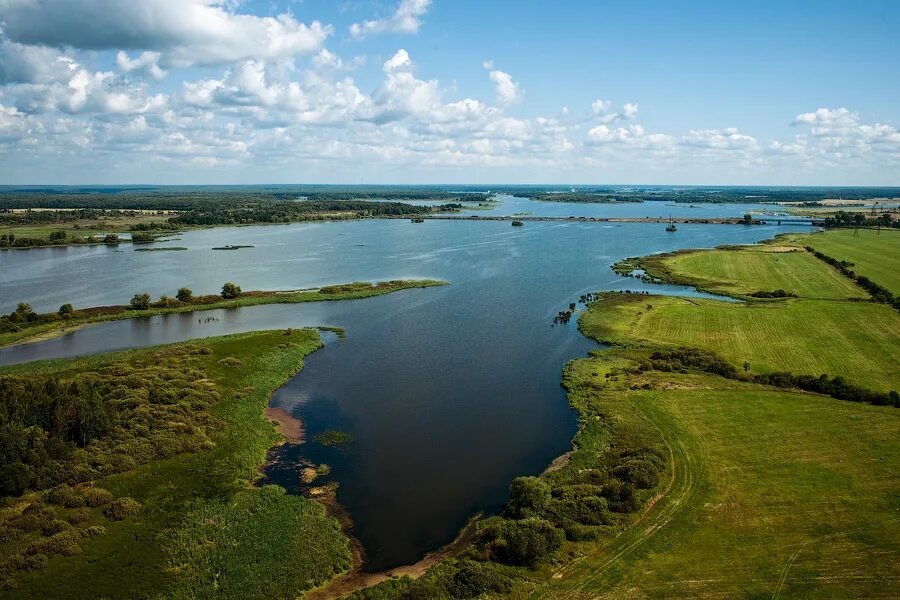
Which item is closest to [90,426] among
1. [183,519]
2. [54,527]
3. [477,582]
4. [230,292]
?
[54,527]

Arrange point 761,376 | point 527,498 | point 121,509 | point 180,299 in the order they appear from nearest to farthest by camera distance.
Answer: point 121,509 < point 527,498 < point 761,376 < point 180,299

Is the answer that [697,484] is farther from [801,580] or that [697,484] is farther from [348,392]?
[348,392]

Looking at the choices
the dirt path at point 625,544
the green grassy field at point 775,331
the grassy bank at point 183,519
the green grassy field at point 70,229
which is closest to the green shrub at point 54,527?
the grassy bank at point 183,519

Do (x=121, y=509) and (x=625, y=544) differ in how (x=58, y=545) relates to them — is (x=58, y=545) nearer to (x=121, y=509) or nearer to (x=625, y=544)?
(x=121, y=509)

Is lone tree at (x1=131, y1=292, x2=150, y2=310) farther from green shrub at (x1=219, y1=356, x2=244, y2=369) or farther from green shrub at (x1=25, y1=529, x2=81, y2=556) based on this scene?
green shrub at (x1=25, y1=529, x2=81, y2=556)

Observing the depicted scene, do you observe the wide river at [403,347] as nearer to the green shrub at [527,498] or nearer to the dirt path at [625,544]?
the green shrub at [527,498]

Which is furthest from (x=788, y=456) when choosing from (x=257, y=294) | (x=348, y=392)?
(x=257, y=294)
